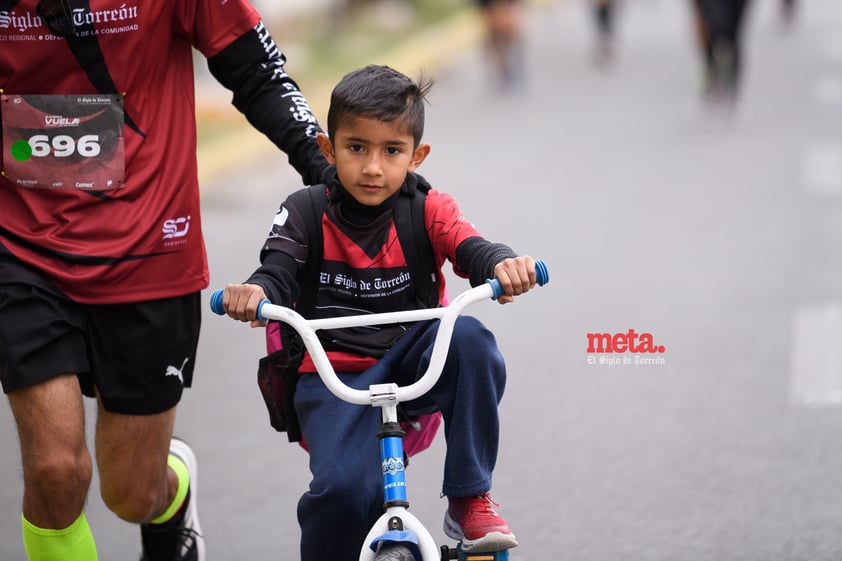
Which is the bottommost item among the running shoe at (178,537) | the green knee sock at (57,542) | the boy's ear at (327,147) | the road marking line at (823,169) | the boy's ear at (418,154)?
the running shoe at (178,537)

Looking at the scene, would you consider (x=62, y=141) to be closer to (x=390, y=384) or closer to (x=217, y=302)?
(x=217, y=302)

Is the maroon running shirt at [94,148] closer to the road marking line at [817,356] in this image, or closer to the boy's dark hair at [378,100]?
the boy's dark hair at [378,100]

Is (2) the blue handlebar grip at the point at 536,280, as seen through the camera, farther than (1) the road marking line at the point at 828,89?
No

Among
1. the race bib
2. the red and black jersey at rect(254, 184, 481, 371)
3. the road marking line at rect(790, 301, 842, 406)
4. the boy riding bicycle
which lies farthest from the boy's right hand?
the road marking line at rect(790, 301, 842, 406)

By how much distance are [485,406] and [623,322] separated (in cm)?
463

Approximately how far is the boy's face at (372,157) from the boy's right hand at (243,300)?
0.43 m

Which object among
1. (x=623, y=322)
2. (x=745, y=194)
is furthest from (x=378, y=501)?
(x=745, y=194)

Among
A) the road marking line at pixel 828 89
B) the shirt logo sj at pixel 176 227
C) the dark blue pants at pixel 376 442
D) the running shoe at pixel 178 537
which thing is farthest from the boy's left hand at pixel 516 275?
the road marking line at pixel 828 89

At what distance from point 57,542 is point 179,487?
82 centimetres

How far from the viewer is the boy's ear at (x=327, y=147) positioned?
13.7ft

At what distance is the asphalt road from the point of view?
572cm

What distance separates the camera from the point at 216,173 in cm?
1277

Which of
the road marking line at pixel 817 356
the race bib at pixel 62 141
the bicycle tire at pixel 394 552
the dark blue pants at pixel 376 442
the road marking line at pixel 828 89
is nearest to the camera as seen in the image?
the bicycle tire at pixel 394 552

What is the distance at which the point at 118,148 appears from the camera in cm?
421
